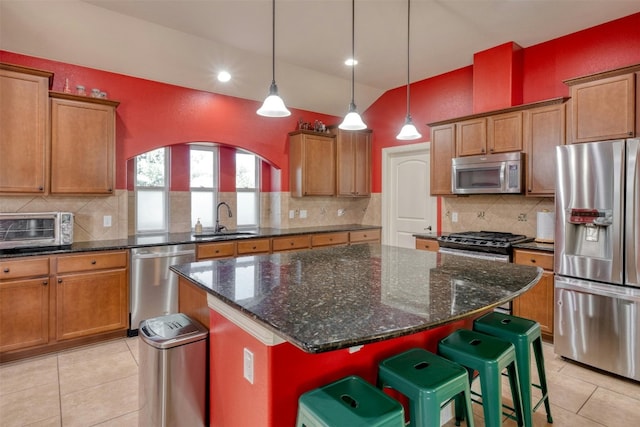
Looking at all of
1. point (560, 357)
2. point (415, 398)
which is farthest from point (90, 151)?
point (560, 357)

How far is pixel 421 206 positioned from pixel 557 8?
270cm

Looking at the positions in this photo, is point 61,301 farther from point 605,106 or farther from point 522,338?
point 605,106

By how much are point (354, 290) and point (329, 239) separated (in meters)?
3.33

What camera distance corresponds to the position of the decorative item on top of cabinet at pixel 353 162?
17.7 ft

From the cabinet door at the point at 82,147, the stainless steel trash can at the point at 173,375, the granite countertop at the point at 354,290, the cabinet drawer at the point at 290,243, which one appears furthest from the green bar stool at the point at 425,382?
the cabinet door at the point at 82,147

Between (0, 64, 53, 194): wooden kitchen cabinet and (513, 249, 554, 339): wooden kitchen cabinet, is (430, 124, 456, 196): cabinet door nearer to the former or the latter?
(513, 249, 554, 339): wooden kitchen cabinet

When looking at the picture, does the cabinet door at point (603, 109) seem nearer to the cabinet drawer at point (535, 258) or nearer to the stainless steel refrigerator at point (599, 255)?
the stainless steel refrigerator at point (599, 255)

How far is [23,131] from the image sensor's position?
122 inches

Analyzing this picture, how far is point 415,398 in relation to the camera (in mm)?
1422

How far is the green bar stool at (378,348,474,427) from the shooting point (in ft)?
4.59

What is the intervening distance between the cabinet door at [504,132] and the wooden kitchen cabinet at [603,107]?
0.63 m

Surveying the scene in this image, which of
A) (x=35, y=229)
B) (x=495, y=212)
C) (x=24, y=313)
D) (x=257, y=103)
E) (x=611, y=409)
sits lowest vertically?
(x=611, y=409)

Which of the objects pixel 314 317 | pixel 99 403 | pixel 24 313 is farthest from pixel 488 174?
pixel 24 313

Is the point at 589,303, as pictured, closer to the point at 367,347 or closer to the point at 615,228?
the point at 615,228
